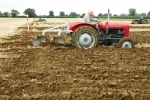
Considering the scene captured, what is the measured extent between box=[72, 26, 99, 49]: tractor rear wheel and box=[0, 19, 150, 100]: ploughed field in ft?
2.79

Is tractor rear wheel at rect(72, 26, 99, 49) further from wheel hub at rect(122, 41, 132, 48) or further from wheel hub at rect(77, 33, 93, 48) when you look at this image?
wheel hub at rect(122, 41, 132, 48)

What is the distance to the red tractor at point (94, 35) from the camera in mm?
9367

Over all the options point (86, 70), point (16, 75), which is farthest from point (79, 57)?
point (16, 75)

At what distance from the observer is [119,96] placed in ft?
14.3

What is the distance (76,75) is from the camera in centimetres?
564

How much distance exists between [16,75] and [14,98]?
4.77ft

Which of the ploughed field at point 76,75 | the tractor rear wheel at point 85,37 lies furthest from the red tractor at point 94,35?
the ploughed field at point 76,75

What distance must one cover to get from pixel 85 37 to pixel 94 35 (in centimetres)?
33

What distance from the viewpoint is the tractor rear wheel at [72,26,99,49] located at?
9312 millimetres

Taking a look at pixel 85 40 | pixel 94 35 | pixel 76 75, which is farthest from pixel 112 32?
pixel 76 75

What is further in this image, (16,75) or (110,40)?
(110,40)

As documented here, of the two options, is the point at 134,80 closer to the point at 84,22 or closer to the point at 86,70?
the point at 86,70

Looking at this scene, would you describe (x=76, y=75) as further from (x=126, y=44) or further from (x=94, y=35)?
(x=126, y=44)

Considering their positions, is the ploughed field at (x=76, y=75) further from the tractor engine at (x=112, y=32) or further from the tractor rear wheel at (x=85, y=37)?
the tractor engine at (x=112, y=32)
